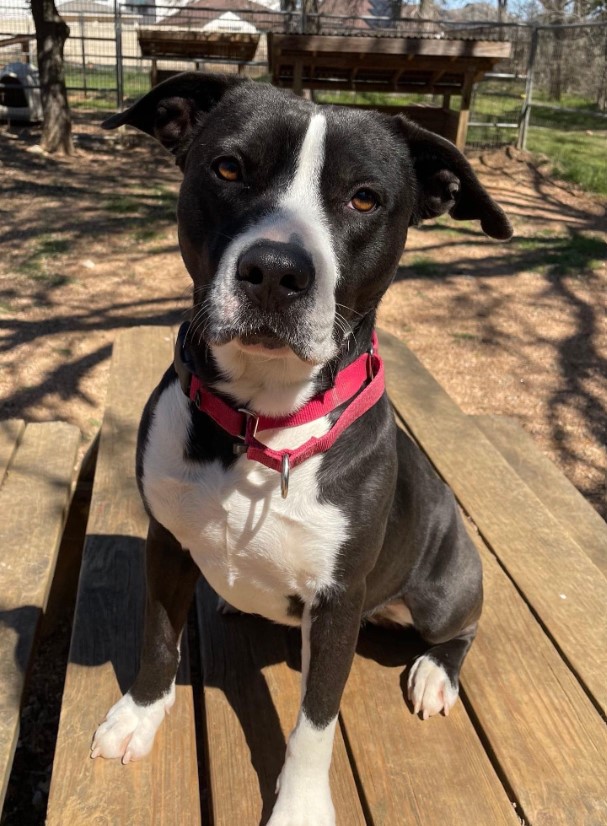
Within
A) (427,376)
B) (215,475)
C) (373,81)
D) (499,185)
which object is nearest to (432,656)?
(215,475)

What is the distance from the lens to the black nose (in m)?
1.47

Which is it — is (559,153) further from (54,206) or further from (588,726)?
(588,726)

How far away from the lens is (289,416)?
5.83ft

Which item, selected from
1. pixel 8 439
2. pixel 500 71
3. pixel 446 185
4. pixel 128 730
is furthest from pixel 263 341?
pixel 500 71

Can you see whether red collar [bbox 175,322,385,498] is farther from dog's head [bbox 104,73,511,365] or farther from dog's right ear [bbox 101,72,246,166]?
dog's right ear [bbox 101,72,246,166]

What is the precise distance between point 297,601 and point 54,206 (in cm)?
661

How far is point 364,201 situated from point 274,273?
36cm

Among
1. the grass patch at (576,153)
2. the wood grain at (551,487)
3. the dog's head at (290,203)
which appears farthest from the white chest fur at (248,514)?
the grass patch at (576,153)

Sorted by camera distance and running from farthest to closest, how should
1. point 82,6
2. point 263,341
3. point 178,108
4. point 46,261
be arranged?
1. point 82,6
2. point 46,261
3. point 178,108
4. point 263,341

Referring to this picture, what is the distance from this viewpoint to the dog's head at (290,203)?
5.02ft

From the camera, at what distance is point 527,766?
1.89 metres

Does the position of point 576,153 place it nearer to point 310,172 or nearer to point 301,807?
point 310,172

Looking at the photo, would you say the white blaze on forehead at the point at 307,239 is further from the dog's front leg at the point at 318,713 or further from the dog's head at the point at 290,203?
the dog's front leg at the point at 318,713

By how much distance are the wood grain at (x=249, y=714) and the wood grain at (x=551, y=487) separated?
3.83ft
